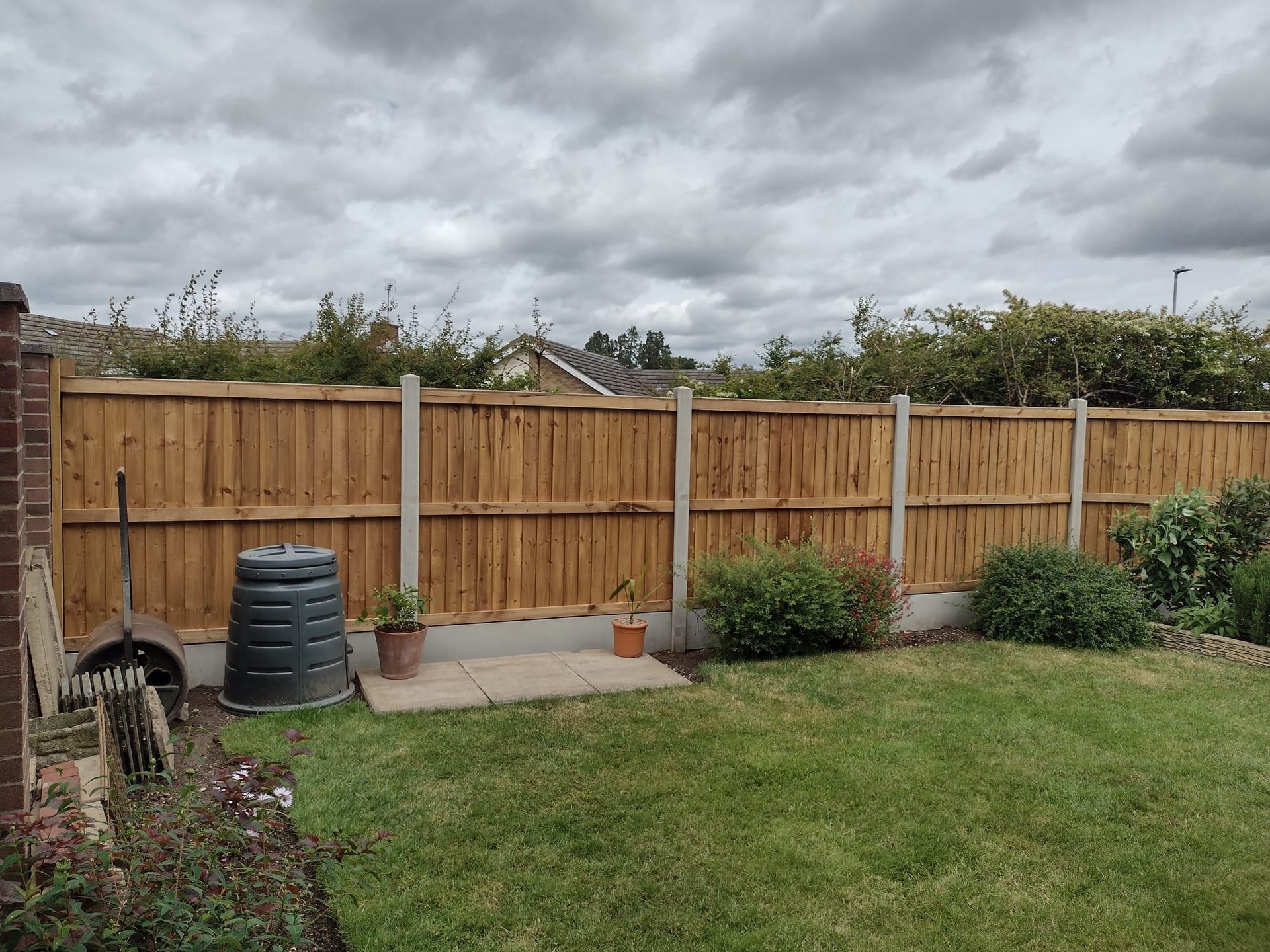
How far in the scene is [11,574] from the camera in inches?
80.0

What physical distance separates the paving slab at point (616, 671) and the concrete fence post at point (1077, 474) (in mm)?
4715

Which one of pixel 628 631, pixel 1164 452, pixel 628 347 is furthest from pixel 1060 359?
pixel 628 347

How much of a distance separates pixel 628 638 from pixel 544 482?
1.43 m

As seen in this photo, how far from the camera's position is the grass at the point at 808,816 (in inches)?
120

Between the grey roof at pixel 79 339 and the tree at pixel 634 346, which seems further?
the tree at pixel 634 346

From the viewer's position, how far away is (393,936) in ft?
9.53

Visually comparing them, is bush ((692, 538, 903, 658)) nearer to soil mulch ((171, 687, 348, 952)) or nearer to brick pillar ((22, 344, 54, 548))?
soil mulch ((171, 687, 348, 952))

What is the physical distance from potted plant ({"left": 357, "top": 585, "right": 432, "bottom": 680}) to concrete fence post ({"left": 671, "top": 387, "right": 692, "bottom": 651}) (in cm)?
213

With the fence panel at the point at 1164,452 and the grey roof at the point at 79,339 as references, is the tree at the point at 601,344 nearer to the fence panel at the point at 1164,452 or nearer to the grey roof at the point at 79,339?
the grey roof at the point at 79,339

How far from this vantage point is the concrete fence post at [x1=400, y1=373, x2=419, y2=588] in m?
6.09

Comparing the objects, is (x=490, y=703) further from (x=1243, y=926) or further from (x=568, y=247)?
(x=568, y=247)

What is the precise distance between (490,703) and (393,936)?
2561mm

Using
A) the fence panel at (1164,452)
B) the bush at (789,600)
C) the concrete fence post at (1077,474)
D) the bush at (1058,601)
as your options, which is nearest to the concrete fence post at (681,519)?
the bush at (789,600)

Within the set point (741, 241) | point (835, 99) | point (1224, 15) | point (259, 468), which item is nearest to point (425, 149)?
point (835, 99)
